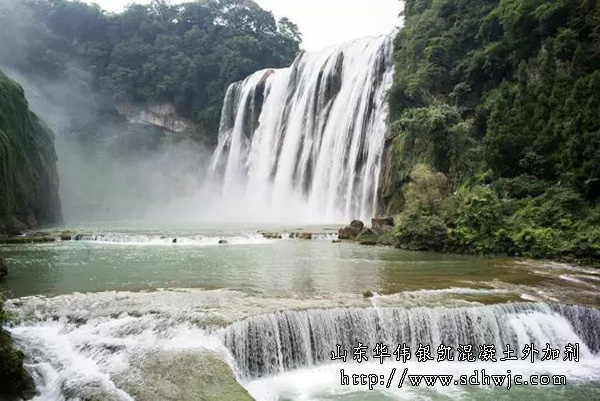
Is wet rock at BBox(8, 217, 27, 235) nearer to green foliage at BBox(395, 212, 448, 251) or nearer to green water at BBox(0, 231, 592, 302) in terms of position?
green water at BBox(0, 231, 592, 302)

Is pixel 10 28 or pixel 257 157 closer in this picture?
pixel 257 157

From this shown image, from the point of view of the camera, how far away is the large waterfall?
30.6 m

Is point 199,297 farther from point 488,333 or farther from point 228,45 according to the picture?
point 228,45

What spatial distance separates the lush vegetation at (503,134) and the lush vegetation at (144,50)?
100 feet

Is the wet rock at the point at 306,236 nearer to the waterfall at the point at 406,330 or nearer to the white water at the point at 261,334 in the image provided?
the white water at the point at 261,334

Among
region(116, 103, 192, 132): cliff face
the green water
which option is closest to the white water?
the green water

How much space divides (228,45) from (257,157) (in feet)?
64.1

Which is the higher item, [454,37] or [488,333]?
[454,37]

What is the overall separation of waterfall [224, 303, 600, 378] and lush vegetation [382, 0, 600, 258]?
6.16 meters

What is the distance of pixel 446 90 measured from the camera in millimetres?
26438

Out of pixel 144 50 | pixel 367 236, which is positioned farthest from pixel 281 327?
pixel 144 50

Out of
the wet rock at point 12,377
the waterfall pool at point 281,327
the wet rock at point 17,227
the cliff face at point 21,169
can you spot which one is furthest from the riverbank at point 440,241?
the wet rock at point 17,227

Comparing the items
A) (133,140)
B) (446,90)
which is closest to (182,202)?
(133,140)

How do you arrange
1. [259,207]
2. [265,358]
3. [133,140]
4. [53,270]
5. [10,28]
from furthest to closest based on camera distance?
[133,140], [10,28], [259,207], [53,270], [265,358]
